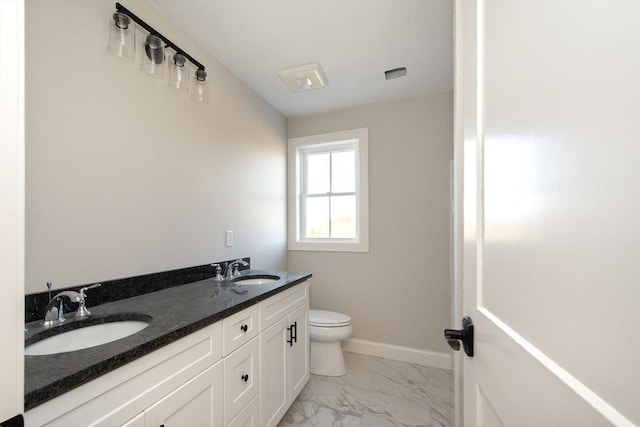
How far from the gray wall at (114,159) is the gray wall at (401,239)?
46.4 inches

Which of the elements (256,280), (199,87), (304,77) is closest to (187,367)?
(256,280)

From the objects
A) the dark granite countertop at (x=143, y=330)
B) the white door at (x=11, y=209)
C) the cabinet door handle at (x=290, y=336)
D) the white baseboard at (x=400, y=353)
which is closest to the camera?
the white door at (x=11, y=209)

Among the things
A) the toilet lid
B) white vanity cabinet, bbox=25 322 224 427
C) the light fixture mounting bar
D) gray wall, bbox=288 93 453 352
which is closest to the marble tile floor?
gray wall, bbox=288 93 453 352

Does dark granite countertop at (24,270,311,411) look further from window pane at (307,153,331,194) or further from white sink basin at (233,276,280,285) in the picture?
A: window pane at (307,153,331,194)

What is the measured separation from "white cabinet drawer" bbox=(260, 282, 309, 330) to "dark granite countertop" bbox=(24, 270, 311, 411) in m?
0.06

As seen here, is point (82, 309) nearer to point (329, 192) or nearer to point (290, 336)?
point (290, 336)

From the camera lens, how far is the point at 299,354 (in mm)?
1860

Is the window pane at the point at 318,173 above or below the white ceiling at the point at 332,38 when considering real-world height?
below

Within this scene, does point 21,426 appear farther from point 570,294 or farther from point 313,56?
point 313,56

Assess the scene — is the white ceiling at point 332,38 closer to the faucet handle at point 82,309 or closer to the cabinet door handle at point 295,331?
the faucet handle at point 82,309

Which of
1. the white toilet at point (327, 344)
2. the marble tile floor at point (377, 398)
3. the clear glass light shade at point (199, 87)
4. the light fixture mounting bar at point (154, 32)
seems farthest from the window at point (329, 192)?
the light fixture mounting bar at point (154, 32)

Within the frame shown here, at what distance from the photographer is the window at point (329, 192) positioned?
276 cm

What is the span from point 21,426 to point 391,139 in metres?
2.75

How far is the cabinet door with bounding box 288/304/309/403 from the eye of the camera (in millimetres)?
1743
